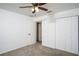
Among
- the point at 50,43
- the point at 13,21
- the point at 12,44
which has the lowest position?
the point at 50,43

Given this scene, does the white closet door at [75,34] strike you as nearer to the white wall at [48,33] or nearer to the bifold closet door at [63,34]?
the bifold closet door at [63,34]

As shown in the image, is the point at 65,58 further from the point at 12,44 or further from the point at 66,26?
the point at 12,44

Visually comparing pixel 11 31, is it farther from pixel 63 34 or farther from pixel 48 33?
pixel 63 34

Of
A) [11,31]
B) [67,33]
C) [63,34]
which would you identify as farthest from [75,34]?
[11,31]

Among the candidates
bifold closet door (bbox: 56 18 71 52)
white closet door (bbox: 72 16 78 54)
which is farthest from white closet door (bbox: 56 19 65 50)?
white closet door (bbox: 72 16 78 54)

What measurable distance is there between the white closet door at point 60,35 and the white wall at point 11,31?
1.59m

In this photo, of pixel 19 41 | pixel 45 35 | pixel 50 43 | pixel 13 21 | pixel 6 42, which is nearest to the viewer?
pixel 6 42

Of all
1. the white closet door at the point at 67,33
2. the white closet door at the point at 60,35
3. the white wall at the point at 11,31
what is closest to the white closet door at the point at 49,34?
the white closet door at the point at 60,35

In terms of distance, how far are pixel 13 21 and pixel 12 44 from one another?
0.95m

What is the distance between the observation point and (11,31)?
244 cm

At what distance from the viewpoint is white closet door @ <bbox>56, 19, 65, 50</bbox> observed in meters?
2.75

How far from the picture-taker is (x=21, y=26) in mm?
2846

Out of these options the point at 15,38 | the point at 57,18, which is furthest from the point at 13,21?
the point at 57,18

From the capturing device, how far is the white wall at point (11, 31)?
2146mm
